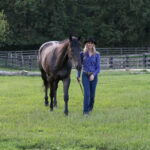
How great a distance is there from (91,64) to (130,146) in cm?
326

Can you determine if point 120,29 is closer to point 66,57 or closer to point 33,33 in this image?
point 33,33

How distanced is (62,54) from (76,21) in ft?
137

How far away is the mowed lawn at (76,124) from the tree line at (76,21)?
3564 centimetres

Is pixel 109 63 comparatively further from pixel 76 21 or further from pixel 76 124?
pixel 76 21

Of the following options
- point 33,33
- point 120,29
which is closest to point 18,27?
point 33,33

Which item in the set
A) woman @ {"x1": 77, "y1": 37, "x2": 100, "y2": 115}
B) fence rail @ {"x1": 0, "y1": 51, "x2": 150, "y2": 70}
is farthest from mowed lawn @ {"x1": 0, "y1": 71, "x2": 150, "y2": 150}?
fence rail @ {"x1": 0, "y1": 51, "x2": 150, "y2": 70}

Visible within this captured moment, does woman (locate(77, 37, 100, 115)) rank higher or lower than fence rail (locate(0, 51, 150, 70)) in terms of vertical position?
higher

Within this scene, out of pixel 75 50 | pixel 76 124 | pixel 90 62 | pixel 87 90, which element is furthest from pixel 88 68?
pixel 76 124

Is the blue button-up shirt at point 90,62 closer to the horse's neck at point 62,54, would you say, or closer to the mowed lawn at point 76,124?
the horse's neck at point 62,54

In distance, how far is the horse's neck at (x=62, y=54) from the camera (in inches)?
336

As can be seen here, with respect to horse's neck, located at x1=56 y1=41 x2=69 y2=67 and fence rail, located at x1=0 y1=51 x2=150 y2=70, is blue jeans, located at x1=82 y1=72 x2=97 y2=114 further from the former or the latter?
fence rail, located at x1=0 y1=51 x2=150 y2=70

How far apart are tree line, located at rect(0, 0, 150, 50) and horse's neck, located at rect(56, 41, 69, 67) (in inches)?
1452

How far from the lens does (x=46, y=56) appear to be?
31.9ft

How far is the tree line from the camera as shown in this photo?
4656cm
